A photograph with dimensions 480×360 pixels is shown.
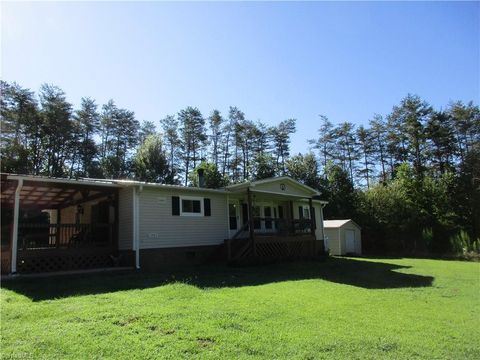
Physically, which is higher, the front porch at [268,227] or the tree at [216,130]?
the tree at [216,130]

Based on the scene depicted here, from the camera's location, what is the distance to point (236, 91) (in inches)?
646

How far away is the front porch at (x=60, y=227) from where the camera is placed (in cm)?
1072

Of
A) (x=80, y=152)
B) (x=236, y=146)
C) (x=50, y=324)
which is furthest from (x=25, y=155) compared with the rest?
(x=50, y=324)

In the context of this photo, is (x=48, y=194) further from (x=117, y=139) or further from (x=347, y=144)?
(x=347, y=144)

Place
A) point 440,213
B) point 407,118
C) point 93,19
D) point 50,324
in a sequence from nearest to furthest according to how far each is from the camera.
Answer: point 50,324 → point 93,19 → point 440,213 → point 407,118

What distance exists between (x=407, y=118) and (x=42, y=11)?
36.8m

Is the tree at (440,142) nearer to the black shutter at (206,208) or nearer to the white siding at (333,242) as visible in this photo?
the white siding at (333,242)

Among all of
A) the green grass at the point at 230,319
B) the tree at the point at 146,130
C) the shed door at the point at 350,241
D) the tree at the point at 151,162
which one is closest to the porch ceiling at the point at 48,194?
the green grass at the point at 230,319

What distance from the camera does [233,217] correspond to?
56.1 ft

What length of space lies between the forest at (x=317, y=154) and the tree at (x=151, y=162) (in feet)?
0.31

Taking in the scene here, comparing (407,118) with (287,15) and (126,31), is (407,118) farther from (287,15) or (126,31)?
(126,31)

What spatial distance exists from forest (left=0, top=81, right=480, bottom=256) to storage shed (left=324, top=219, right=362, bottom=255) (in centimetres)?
381

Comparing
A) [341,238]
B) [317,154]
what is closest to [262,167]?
[317,154]

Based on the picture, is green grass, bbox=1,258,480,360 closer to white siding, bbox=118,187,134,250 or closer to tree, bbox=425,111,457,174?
white siding, bbox=118,187,134,250
